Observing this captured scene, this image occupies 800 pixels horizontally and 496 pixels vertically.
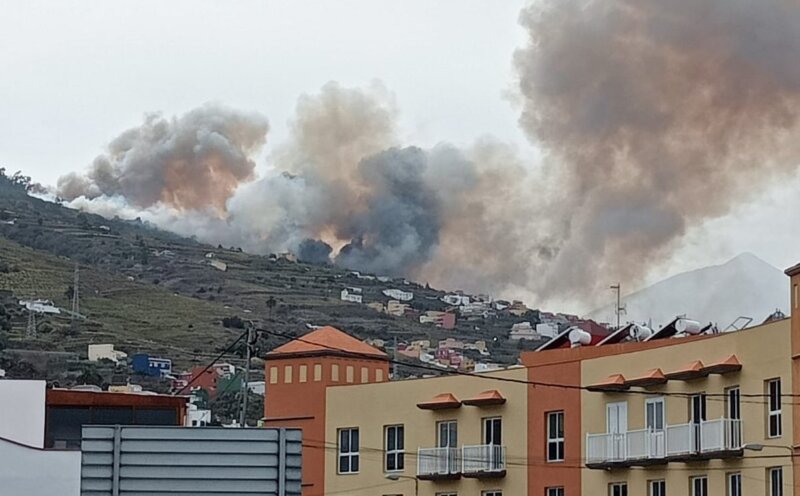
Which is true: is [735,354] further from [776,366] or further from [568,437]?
[568,437]

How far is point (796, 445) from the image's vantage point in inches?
2133

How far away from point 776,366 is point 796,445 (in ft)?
8.81

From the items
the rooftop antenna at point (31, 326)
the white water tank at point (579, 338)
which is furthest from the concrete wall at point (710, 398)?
the rooftop antenna at point (31, 326)

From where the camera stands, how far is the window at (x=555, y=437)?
67.6 metres

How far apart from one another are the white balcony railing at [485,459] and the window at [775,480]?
15759 mm

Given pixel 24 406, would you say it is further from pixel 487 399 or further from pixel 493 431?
pixel 493 431

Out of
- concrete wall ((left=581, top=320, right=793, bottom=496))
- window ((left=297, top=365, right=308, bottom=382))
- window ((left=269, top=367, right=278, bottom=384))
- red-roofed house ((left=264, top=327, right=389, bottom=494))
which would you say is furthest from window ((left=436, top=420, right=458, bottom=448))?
window ((left=269, top=367, right=278, bottom=384))

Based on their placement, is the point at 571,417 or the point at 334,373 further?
the point at 334,373

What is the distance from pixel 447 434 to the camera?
7181 centimetres

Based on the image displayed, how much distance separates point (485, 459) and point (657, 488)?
9.69 m

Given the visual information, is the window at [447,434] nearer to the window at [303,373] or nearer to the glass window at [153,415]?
the window at [303,373]

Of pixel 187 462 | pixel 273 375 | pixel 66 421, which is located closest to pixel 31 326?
pixel 273 375

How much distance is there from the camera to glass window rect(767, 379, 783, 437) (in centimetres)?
5525

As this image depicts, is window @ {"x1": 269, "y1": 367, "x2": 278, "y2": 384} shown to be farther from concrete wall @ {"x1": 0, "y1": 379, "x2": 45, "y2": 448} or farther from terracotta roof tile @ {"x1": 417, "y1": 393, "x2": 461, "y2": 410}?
concrete wall @ {"x1": 0, "y1": 379, "x2": 45, "y2": 448}
